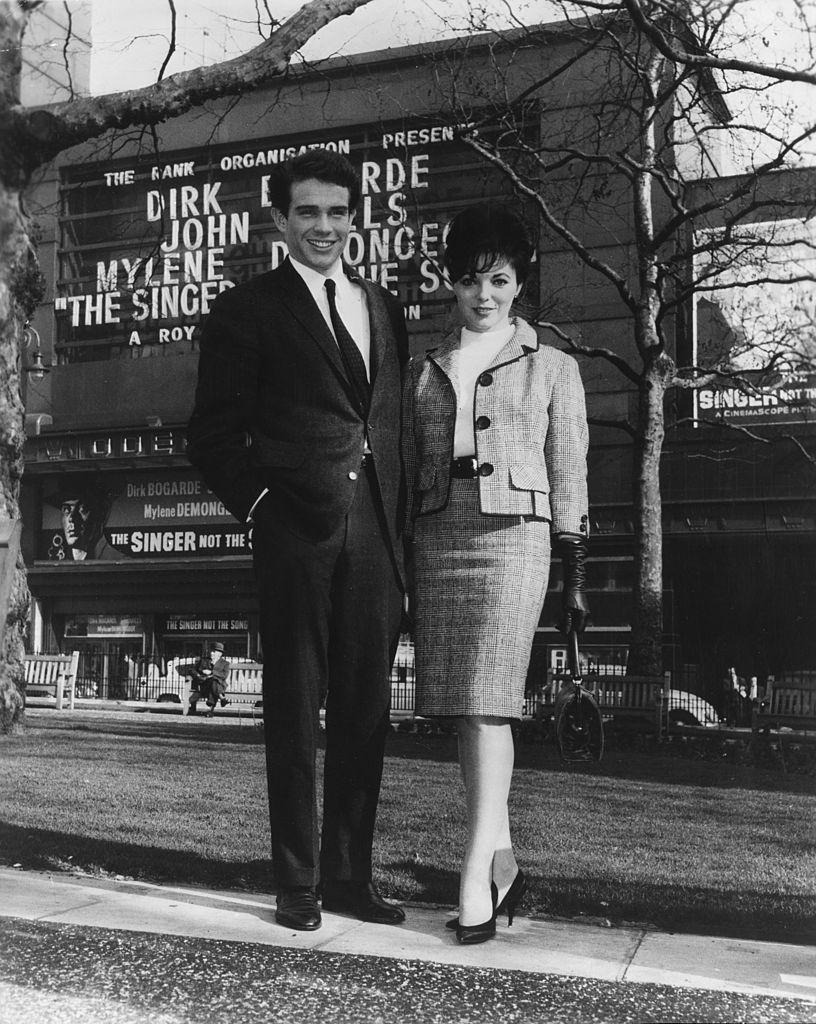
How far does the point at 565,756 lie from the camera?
3441 mm

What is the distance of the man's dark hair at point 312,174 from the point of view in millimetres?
3254

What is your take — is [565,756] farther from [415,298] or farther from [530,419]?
[415,298]

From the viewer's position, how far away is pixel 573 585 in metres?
3.03

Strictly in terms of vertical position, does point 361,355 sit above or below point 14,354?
below

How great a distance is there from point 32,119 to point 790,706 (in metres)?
6.07

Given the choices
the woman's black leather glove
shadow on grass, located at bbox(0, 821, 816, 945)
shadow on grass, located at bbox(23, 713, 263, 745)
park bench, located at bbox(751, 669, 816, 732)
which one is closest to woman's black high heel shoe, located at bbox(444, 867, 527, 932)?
shadow on grass, located at bbox(0, 821, 816, 945)

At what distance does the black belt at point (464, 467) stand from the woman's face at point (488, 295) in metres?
0.40

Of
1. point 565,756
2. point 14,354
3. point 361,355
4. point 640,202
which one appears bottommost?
point 565,756

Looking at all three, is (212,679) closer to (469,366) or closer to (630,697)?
(630,697)

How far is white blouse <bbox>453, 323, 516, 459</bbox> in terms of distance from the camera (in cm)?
314

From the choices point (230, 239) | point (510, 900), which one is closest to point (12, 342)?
point (230, 239)

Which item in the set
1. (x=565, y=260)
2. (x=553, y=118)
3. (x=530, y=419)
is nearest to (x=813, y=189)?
(x=565, y=260)

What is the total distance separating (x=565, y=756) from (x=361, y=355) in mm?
1355

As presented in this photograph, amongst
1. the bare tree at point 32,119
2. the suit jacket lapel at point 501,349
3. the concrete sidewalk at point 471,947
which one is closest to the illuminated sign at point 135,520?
the bare tree at point 32,119
